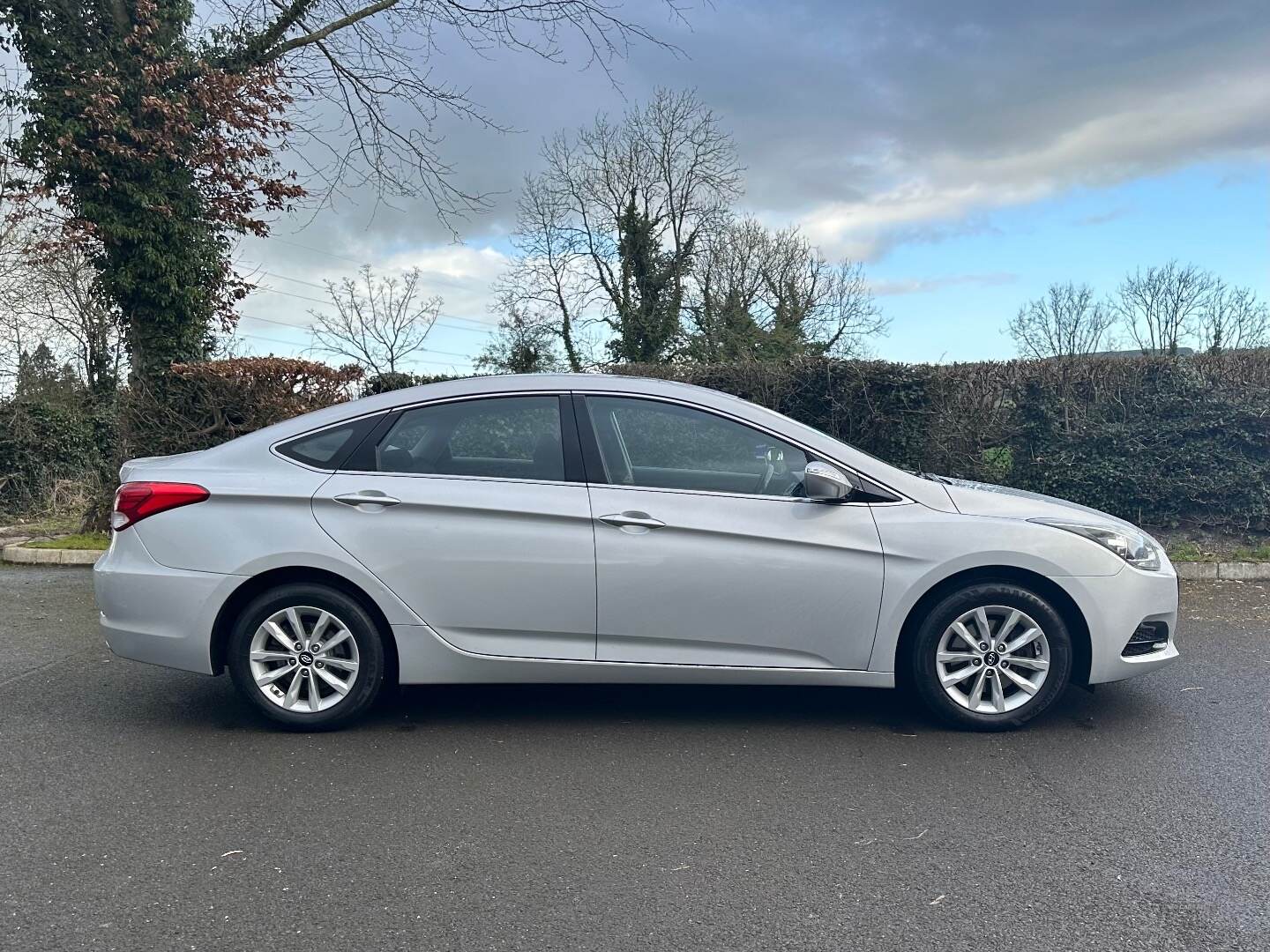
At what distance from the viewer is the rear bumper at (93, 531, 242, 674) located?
4.36 metres

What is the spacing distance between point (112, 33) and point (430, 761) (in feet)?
37.2

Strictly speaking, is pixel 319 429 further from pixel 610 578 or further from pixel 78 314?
pixel 78 314

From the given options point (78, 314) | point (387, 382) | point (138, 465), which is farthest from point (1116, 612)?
point (78, 314)

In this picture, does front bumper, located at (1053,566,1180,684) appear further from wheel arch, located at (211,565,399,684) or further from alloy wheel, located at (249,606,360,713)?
alloy wheel, located at (249,606,360,713)

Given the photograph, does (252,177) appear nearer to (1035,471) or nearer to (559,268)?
(1035,471)

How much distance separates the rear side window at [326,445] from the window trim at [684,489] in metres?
1.05

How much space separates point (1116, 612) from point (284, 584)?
384 cm

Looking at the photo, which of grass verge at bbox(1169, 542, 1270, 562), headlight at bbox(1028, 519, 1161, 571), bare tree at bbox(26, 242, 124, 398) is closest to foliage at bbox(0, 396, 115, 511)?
bare tree at bbox(26, 242, 124, 398)

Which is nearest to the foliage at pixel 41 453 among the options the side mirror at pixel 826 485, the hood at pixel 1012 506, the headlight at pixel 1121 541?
the side mirror at pixel 826 485

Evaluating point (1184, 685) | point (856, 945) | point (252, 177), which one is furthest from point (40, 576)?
point (1184, 685)

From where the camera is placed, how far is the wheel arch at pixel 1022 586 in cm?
439

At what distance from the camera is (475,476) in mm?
4453

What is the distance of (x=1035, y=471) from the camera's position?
9.73m

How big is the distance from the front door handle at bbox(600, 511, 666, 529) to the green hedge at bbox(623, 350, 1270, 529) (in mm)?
6062
